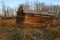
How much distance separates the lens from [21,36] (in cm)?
1092

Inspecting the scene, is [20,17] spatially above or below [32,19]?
above

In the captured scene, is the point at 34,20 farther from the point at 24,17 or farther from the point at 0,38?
the point at 0,38

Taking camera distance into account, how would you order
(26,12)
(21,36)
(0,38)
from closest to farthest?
(21,36), (0,38), (26,12)

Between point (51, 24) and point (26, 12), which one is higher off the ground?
point (26, 12)

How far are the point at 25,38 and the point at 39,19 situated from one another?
35.9 ft

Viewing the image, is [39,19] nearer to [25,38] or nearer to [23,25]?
[23,25]

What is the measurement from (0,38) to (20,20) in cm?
1001

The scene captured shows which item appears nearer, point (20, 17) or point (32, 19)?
point (32, 19)

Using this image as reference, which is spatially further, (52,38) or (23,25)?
(23,25)

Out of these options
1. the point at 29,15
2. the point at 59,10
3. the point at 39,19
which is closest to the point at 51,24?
the point at 39,19

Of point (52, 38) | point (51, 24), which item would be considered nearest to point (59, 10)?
point (51, 24)

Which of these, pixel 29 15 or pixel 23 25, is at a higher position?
pixel 29 15

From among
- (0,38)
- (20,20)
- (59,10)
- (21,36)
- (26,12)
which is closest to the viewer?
(21,36)

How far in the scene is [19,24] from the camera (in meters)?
22.2
